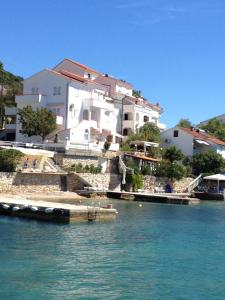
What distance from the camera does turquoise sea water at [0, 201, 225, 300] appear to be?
19.0 meters

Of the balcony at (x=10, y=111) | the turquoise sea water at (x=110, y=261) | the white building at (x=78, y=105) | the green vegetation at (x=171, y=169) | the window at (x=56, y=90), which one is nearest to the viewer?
the turquoise sea water at (x=110, y=261)

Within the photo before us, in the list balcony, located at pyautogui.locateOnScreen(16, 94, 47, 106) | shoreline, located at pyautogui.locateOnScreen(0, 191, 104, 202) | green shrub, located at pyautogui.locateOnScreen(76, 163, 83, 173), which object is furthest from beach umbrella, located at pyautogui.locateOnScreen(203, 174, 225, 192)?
balcony, located at pyautogui.locateOnScreen(16, 94, 47, 106)

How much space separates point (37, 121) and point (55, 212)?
32.6 metres

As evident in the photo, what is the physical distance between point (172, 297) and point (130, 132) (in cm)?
6719

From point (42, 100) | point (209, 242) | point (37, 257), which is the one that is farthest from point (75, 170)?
point (37, 257)

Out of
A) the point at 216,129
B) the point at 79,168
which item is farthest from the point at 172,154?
the point at 216,129

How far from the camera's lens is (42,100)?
243 feet

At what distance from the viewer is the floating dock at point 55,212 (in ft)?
120

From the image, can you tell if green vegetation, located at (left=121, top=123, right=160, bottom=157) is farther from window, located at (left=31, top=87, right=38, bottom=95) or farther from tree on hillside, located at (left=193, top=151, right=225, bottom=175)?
window, located at (left=31, top=87, right=38, bottom=95)

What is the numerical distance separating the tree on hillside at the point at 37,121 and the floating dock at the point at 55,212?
2884cm

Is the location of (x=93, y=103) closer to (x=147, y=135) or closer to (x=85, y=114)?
(x=85, y=114)

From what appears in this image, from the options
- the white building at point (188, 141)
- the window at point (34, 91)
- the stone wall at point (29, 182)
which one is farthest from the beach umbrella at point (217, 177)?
the window at point (34, 91)

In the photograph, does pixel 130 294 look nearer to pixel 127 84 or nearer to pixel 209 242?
pixel 209 242

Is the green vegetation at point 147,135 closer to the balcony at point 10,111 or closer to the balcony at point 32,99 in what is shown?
the balcony at point 32,99
